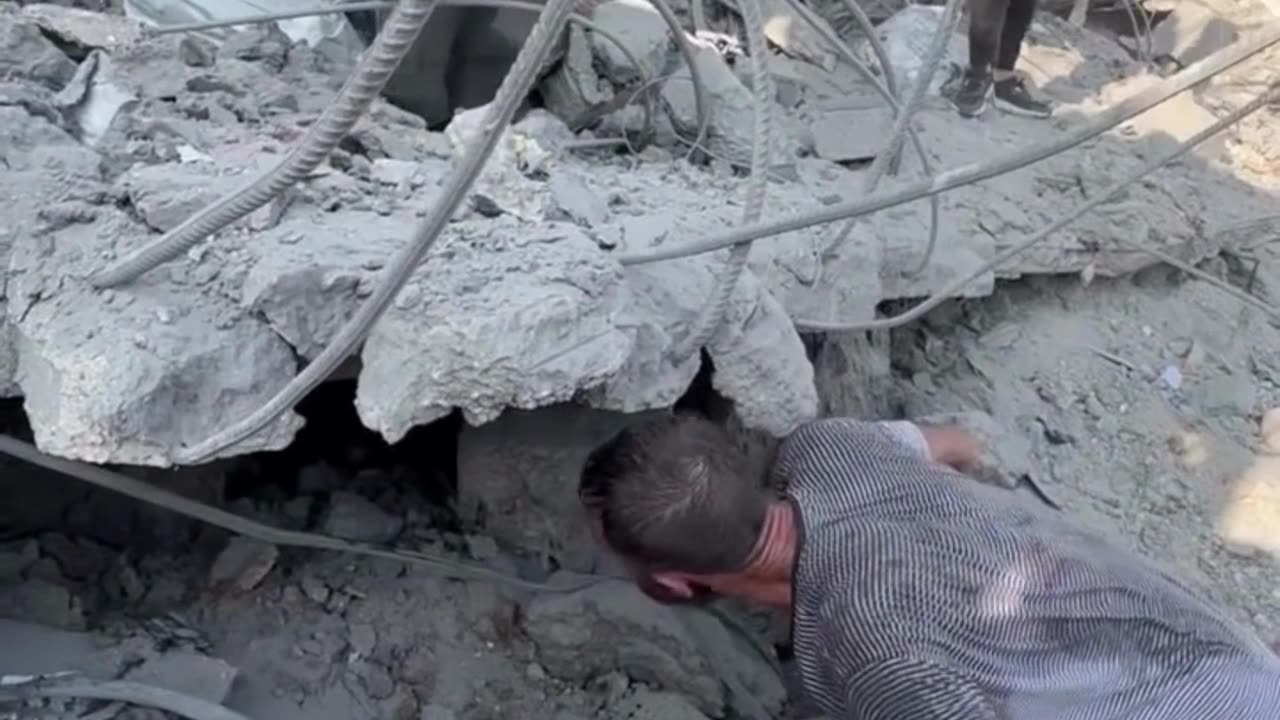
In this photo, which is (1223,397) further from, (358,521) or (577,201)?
(358,521)

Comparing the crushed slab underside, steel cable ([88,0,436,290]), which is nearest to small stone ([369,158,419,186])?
the crushed slab underside

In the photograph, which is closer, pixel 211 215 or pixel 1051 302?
pixel 211 215

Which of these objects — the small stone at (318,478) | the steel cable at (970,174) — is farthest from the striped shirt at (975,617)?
the small stone at (318,478)

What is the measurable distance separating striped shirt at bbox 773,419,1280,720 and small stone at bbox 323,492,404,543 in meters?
0.86

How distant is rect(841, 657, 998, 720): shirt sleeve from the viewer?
1916 millimetres

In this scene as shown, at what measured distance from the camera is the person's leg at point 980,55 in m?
4.71

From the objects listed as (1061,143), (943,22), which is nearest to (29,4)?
(943,22)

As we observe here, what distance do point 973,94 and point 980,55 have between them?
0.15 meters

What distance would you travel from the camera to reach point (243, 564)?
8.79 feet

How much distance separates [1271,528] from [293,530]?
2.51 m

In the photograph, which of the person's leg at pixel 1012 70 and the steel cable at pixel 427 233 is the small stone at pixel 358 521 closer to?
the steel cable at pixel 427 233

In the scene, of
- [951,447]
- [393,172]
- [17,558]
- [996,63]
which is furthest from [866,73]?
[17,558]

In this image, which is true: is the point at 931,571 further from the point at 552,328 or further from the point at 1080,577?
the point at 552,328

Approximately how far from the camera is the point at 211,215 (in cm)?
195
